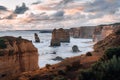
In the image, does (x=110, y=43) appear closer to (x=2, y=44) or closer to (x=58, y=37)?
(x=2, y=44)

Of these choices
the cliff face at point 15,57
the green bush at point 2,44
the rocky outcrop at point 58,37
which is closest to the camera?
the cliff face at point 15,57

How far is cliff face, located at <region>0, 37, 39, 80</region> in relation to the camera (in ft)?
119

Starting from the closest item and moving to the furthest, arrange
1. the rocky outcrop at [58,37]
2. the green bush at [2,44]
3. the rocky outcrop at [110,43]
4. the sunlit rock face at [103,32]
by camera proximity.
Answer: the green bush at [2,44] < the rocky outcrop at [110,43] < the rocky outcrop at [58,37] < the sunlit rock face at [103,32]

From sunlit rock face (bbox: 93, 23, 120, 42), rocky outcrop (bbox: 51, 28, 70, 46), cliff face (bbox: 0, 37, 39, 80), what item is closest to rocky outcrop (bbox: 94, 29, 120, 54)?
cliff face (bbox: 0, 37, 39, 80)

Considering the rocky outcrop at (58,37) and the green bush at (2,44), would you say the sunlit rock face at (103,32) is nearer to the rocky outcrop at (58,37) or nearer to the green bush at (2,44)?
the rocky outcrop at (58,37)

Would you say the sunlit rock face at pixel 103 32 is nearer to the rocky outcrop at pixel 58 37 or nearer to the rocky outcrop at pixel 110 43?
the rocky outcrop at pixel 58 37

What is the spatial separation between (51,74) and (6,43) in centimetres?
935

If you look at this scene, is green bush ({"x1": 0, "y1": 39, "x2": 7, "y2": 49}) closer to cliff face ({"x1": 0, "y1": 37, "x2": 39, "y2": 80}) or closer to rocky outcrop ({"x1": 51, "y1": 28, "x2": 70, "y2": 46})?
cliff face ({"x1": 0, "y1": 37, "x2": 39, "y2": 80})

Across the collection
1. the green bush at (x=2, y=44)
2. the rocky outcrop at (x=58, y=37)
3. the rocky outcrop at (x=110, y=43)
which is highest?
the green bush at (x=2, y=44)

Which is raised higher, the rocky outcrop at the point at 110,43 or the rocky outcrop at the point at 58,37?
the rocky outcrop at the point at 110,43

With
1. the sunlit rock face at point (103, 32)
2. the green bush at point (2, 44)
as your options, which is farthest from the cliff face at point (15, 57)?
the sunlit rock face at point (103, 32)

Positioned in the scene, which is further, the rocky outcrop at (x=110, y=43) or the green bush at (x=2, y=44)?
the rocky outcrop at (x=110, y=43)

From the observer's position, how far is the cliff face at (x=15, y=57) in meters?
36.3

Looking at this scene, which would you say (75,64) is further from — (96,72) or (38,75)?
(96,72)
